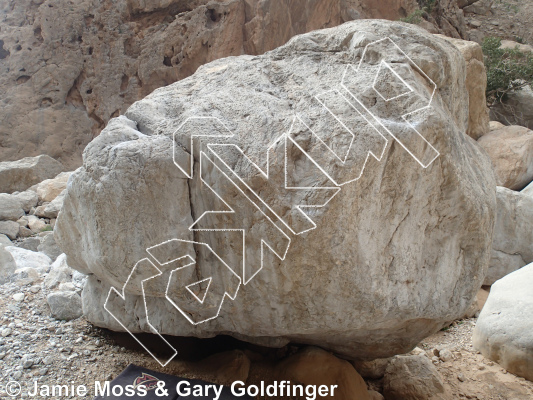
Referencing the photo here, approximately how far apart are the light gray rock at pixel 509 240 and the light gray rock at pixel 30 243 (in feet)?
13.6

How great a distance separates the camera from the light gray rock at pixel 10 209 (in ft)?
16.2

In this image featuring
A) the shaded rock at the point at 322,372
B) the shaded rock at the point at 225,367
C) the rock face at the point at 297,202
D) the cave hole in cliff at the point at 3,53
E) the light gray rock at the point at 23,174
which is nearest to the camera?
the rock face at the point at 297,202

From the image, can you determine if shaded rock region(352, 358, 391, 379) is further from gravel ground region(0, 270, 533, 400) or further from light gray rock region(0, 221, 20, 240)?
light gray rock region(0, 221, 20, 240)

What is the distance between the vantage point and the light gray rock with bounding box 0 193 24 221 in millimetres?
4930

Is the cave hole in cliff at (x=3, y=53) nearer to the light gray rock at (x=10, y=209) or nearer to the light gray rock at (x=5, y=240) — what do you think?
the light gray rock at (x=10, y=209)

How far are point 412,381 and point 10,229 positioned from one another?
408 centimetres

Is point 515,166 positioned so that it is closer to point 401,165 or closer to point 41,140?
point 401,165

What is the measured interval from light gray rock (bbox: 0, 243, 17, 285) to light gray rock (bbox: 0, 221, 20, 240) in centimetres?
189

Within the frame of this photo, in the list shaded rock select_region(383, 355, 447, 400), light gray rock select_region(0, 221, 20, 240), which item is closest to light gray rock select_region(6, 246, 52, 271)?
light gray rock select_region(0, 221, 20, 240)

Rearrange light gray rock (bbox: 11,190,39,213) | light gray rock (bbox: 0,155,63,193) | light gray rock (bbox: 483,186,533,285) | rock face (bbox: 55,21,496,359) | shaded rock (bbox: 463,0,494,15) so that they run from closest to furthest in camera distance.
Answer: rock face (bbox: 55,21,496,359) < light gray rock (bbox: 483,186,533,285) < light gray rock (bbox: 11,190,39,213) < light gray rock (bbox: 0,155,63,193) < shaded rock (bbox: 463,0,494,15)

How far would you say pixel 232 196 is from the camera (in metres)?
1.54

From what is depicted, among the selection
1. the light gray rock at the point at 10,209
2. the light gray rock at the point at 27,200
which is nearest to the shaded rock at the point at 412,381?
the light gray rock at the point at 10,209

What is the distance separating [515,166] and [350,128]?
4.28 metres

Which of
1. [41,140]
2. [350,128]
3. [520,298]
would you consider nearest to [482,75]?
[520,298]
